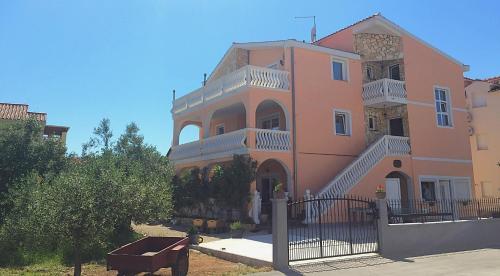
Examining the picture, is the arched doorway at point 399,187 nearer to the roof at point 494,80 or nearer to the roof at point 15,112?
the roof at point 494,80

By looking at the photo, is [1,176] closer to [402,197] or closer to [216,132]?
[216,132]

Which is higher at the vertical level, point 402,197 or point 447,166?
point 447,166

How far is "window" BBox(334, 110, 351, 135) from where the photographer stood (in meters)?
22.3

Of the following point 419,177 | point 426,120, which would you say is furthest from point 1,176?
point 426,120

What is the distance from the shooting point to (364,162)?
20.0 metres

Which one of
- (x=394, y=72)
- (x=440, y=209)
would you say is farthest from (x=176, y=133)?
(x=440, y=209)

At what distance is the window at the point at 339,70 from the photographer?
2262cm

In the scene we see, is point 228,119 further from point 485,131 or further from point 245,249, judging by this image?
point 485,131

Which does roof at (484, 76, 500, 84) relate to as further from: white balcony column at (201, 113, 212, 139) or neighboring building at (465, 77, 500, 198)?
white balcony column at (201, 113, 212, 139)

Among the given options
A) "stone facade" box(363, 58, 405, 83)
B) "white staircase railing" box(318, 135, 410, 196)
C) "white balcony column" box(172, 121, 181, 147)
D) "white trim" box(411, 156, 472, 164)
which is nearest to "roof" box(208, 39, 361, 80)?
"stone facade" box(363, 58, 405, 83)

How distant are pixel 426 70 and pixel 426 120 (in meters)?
3.14

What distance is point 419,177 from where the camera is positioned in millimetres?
22219

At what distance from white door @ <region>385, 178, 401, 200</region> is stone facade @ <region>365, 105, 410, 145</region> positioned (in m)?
2.51

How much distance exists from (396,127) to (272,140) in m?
8.73
